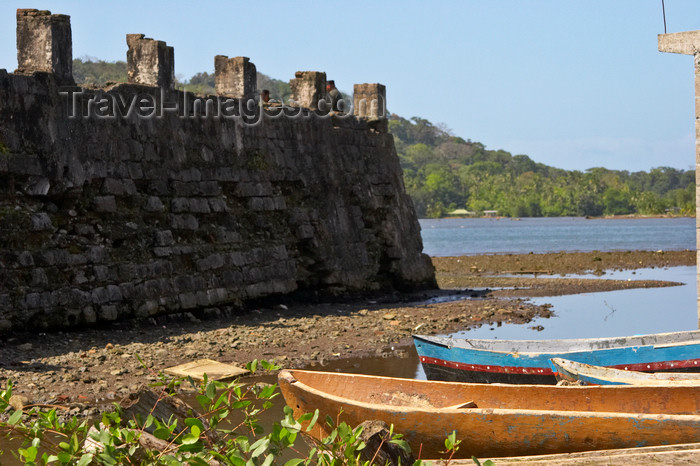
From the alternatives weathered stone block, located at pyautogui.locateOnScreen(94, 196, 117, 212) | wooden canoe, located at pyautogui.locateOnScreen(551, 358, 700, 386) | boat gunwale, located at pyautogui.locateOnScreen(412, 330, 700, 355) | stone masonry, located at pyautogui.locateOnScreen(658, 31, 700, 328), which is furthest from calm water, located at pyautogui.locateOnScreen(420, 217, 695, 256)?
wooden canoe, located at pyautogui.locateOnScreen(551, 358, 700, 386)

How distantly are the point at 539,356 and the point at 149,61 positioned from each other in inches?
313

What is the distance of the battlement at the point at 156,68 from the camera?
12.3m

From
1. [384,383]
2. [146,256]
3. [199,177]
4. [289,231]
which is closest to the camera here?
[384,383]

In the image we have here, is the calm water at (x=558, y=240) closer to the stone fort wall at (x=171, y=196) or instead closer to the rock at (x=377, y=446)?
the stone fort wall at (x=171, y=196)

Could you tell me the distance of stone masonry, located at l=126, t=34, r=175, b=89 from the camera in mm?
14000

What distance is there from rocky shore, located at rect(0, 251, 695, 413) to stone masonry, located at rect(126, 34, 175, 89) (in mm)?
3614

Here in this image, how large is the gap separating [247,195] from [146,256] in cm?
263

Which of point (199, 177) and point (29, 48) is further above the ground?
point (29, 48)

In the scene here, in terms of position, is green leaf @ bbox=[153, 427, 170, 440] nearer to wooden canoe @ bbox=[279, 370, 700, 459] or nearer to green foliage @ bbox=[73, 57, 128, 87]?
wooden canoe @ bbox=[279, 370, 700, 459]

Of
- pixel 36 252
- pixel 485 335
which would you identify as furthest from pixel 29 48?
pixel 485 335

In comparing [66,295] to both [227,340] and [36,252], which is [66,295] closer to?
[36,252]

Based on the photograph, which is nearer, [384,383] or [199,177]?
[384,383]

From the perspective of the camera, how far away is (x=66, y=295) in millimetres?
11836

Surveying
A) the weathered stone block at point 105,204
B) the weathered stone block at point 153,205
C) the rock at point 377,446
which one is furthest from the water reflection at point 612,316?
the rock at point 377,446
